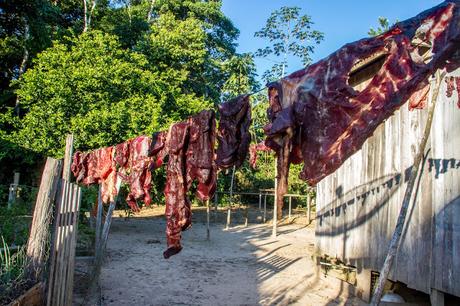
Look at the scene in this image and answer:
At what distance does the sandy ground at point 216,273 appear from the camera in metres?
7.61

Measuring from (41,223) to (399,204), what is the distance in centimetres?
528

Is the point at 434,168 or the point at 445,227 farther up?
the point at 434,168

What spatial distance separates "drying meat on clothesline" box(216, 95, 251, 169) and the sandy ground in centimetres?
435

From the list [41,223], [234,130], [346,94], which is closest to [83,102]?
[41,223]

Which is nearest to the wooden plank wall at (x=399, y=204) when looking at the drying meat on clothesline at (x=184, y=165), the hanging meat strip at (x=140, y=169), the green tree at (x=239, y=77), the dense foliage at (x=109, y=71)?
the drying meat on clothesline at (x=184, y=165)

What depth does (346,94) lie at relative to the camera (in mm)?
2721

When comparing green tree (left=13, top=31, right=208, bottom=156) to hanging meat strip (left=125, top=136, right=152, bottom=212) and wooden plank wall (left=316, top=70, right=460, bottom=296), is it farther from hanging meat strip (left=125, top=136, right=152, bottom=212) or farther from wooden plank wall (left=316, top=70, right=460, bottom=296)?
hanging meat strip (left=125, top=136, right=152, bottom=212)

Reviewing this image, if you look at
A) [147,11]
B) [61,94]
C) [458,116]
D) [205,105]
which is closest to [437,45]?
[458,116]

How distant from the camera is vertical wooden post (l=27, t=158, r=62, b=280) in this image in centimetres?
450

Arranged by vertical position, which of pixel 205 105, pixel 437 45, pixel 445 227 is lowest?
pixel 445 227

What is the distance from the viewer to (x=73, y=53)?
48.8 ft

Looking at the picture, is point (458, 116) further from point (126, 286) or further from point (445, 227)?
point (126, 286)

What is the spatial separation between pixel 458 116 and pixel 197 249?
9279mm

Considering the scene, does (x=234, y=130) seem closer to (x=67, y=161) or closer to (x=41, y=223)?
(x=41, y=223)
